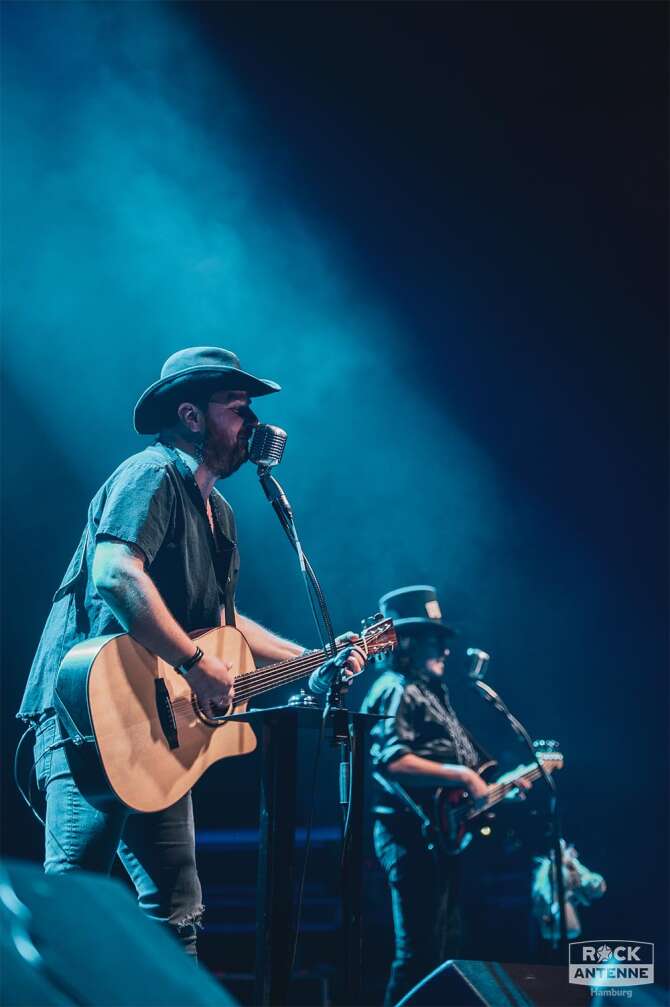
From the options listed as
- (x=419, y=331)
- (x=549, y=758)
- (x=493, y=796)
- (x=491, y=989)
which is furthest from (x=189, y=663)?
(x=419, y=331)

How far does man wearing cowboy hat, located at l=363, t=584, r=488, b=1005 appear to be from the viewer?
427 cm

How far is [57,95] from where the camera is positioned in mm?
4934

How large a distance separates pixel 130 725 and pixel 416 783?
2.49 meters

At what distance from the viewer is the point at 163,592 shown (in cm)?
279

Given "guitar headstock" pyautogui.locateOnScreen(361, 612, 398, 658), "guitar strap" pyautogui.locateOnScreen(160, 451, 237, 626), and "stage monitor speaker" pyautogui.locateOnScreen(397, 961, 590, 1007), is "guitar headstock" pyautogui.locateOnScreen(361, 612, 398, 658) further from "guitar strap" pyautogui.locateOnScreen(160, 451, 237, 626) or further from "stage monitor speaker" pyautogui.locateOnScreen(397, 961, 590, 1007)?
"stage monitor speaker" pyautogui.locateOnScreen(397, 961, 590, 1007)

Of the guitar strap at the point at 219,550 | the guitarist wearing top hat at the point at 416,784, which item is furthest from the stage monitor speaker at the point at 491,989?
the guitarist wearing top hat at the point at 416,784

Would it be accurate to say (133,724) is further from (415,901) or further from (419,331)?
(419,331)

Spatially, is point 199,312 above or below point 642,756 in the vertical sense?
above

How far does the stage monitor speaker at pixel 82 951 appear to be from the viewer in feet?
2.90

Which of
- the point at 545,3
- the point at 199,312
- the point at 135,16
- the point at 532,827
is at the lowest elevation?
the point at 532,827

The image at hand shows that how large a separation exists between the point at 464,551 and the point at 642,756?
204 centimetres

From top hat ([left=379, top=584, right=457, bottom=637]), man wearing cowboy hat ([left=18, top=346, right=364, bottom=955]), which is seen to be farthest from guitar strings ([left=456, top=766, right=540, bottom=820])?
man wearing cowboy hat ([left=18, top=346, right=364, bottom=955])

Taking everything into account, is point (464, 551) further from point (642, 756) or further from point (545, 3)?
point (545, 3)

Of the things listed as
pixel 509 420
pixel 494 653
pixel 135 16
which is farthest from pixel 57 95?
pixel 494 653
